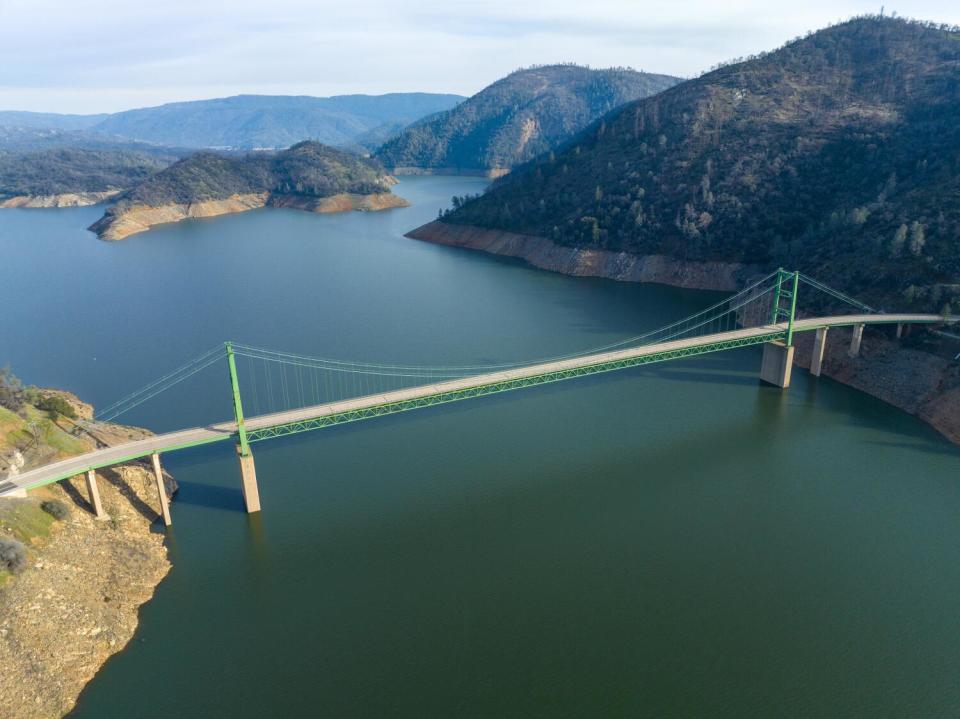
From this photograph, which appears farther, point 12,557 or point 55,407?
point 55,407

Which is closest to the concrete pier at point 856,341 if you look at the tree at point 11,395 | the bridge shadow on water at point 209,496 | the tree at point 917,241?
the tree at point 917,241

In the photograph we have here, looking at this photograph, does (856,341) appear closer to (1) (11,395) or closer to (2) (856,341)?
(2) (856,341)

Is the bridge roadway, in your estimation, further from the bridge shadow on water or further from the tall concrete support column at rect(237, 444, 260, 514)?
the bridge shadow on water

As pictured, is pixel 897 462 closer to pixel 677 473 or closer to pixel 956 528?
pixel 956 528

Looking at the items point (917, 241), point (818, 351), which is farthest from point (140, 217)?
point (917, 241)

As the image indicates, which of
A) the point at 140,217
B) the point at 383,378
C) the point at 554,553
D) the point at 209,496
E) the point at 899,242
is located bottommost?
the point at 554,553

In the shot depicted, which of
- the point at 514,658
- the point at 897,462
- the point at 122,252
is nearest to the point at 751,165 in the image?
the point at 897,462

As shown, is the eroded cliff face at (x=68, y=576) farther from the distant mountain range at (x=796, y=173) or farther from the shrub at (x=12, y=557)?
the distant mountain range at (x=796, y=173)
